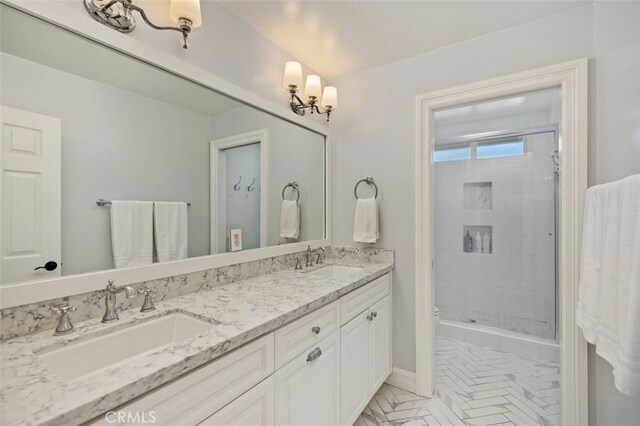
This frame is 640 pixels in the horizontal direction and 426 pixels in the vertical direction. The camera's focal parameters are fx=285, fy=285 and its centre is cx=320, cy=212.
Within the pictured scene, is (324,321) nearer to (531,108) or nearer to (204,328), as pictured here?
(204,328)

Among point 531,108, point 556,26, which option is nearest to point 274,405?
point 556,26

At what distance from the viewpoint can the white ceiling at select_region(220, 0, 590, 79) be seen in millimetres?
1569

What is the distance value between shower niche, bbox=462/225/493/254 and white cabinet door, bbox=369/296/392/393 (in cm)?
162

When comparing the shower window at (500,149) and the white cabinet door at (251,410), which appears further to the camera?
the shower window at (500,149)

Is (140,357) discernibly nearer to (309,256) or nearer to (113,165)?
(113,165)

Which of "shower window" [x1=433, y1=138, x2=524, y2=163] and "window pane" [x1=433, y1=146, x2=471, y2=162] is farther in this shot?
"window pane" [x1=433, y1=146, x2=471, y2=162]

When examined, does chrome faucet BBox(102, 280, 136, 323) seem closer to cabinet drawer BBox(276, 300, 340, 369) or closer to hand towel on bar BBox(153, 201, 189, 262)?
hand towel on bar BBox(153, 201, 189, 262)

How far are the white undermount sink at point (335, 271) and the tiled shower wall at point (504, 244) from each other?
5.40 ft

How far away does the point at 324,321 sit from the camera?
4.43ft

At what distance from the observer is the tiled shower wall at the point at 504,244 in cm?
280

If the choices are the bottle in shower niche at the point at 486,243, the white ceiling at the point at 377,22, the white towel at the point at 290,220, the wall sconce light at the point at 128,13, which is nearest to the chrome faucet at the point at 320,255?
the white towel at the point at 290,220

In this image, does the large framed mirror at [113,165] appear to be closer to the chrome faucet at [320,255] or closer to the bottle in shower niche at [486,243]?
the chrome faucet at [320,255]

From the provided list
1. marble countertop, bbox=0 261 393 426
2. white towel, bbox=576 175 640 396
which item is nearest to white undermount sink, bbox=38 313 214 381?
marble countertop, bbox=0 261 393 426

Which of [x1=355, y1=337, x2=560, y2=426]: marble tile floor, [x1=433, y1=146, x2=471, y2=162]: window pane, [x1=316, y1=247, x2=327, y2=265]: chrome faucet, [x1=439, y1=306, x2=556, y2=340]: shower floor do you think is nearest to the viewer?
[x1=355, y1=337, x2=560, y2=426]: marble tile floor
